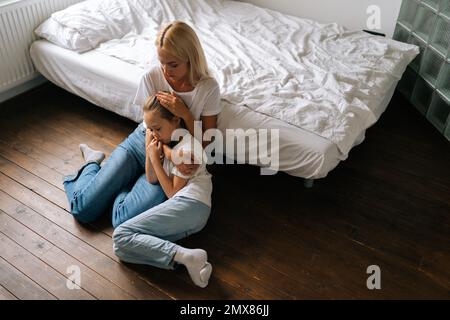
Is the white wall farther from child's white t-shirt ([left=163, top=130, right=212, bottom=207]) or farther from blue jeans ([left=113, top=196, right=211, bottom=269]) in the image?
blue jeans ([left=113, top=196, right=211, bottom=269])

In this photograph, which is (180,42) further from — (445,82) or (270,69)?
(445,82)

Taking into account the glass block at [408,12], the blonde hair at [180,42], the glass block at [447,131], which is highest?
the blonde hair at [180,42]

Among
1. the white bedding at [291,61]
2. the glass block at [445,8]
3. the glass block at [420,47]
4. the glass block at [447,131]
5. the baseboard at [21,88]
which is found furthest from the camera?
the baseboard at [21,88]

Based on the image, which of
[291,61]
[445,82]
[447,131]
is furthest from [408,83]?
[291,61]

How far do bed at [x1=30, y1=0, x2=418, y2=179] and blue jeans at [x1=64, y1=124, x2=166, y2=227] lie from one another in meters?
0.38

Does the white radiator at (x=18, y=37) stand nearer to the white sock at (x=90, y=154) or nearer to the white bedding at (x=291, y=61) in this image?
the white bedding at (x=291, y=61)

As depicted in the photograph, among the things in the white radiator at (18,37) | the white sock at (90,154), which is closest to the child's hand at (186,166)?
the white sock at (90,154)

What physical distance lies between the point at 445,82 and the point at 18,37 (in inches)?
97.0

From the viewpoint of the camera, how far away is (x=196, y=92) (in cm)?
179

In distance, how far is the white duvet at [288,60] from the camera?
75.8 inches

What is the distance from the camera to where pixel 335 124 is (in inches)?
73.1

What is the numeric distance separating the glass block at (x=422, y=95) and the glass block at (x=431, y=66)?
0.14ft

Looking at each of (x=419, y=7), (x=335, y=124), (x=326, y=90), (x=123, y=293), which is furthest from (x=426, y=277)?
(x=419, y=7)

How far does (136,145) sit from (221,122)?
41cm
